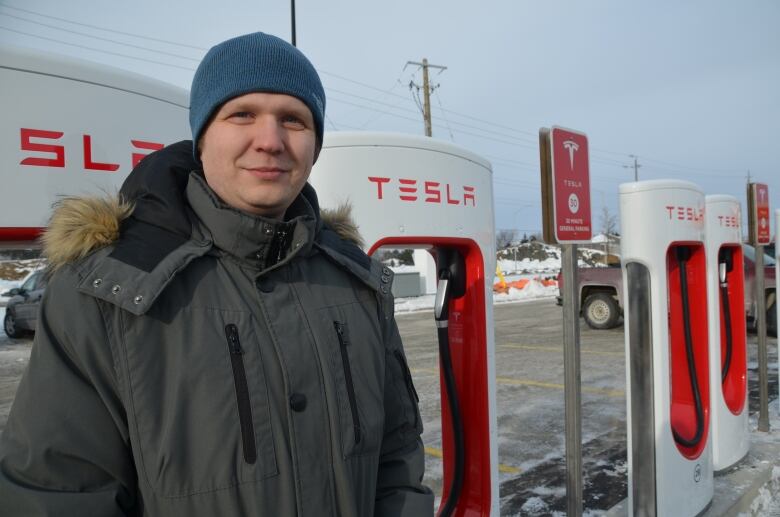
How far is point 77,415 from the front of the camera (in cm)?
102

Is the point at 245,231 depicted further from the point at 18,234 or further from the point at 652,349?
the point at 652,349

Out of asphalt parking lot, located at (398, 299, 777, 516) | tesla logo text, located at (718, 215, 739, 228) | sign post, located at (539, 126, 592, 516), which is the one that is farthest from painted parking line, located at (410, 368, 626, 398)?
sign post, located at (539, 126, 592, 516)

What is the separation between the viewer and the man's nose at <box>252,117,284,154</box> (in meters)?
1.22

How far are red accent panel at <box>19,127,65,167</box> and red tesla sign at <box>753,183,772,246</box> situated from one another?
5.13 m

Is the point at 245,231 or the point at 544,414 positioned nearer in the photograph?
the point at 245,231

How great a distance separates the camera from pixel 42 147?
1.49 metres

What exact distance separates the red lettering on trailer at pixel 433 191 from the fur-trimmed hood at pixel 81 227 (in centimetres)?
135

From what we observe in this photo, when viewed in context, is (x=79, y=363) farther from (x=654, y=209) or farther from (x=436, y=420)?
(x=436, y=420)

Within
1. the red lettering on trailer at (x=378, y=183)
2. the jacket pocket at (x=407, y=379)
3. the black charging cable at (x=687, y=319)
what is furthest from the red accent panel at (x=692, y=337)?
the jacket pocket at (x=407, y=379)

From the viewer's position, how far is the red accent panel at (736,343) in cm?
451

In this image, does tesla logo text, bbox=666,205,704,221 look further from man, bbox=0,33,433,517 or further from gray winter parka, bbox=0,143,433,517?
gray winter parka, bbox=0,143,433,517

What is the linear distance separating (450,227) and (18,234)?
5.09ft

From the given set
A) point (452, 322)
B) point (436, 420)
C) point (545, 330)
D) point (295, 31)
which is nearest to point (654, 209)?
point (452, 322)

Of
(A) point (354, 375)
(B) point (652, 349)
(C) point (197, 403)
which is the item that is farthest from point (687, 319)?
(C) point (197, 403)
